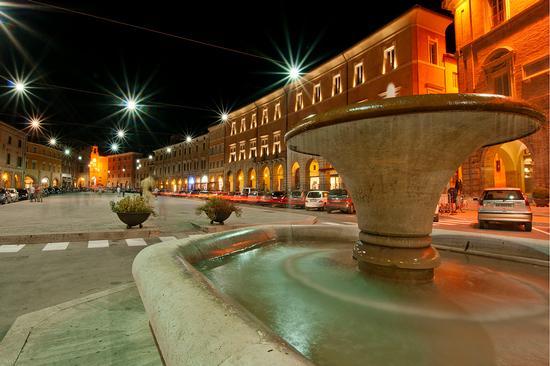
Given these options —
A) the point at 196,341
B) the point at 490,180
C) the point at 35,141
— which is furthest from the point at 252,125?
the point at 196,341

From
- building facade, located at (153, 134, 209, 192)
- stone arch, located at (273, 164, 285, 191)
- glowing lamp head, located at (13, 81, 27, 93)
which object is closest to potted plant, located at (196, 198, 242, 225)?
glowing lamp head, located at (13, 81, 27, 93)

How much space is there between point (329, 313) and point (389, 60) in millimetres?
30137

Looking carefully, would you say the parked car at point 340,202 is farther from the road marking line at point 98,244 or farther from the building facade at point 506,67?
the road marking line at point 98,244

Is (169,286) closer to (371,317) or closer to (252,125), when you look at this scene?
(371,317)

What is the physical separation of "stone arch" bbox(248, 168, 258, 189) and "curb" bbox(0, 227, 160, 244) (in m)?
38.5

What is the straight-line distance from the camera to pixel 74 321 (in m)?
3.05

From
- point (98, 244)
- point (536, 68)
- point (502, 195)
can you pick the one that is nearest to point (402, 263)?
point (98, 244)

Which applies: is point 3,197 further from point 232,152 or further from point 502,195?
point 502,195

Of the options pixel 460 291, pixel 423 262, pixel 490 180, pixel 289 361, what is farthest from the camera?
pixel 490 180

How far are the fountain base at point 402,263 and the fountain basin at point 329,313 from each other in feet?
0.58

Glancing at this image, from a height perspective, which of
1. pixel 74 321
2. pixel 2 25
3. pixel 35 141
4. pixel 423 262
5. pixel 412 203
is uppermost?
pixel 35 141

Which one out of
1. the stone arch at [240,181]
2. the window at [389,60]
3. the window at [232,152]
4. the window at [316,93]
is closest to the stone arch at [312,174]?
the window at [316,93]

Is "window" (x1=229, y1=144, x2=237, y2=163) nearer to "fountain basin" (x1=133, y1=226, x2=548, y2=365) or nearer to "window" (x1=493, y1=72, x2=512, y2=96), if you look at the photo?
"window" (x1=493, y1=72, x2=512, y2=96)

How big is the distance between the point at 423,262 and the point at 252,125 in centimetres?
4927
